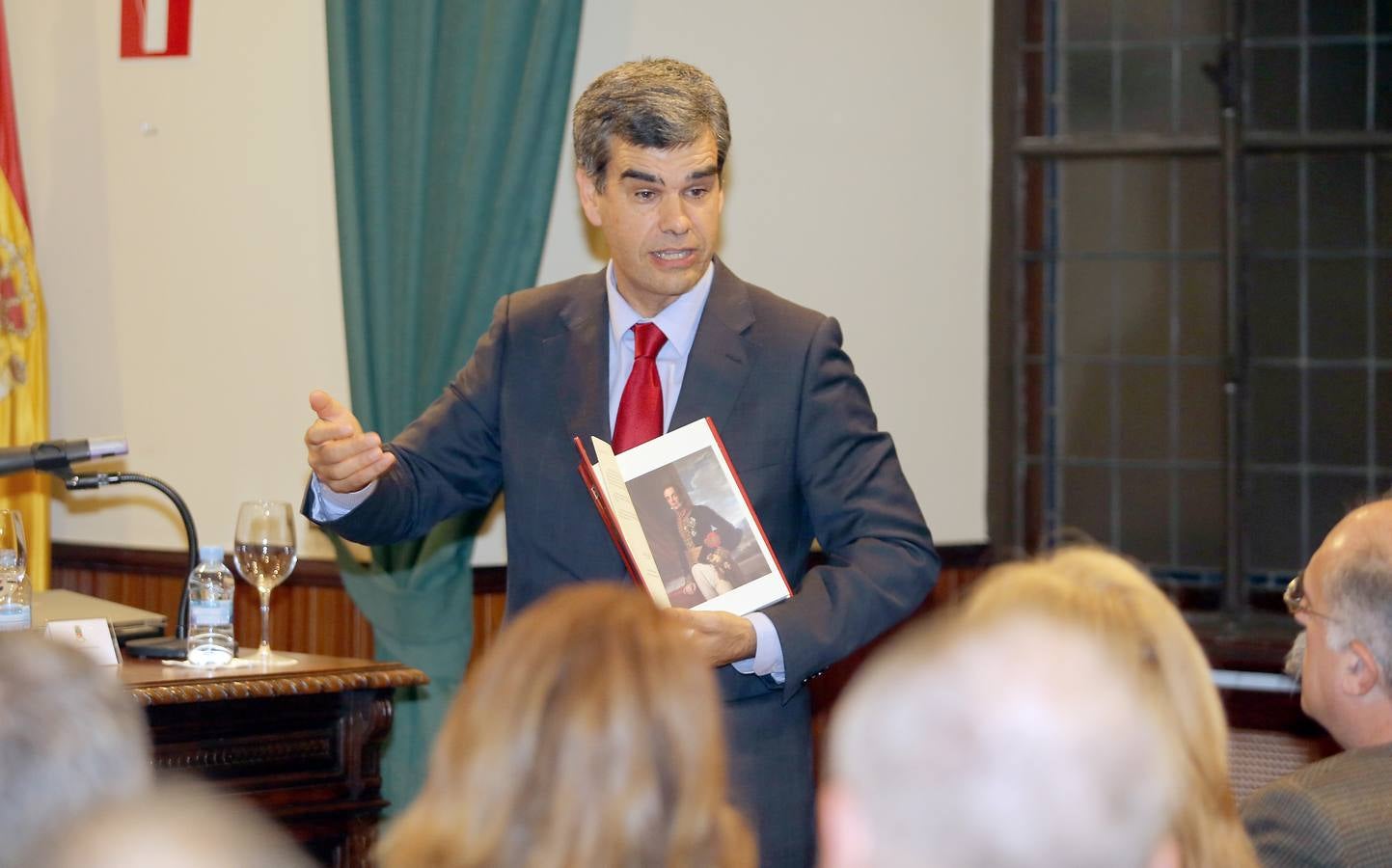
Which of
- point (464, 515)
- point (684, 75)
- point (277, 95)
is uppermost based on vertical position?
point (277, 95)

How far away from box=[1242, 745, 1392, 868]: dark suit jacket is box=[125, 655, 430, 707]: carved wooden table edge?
164 cm

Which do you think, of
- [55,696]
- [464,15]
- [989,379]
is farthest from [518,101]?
[55,696]

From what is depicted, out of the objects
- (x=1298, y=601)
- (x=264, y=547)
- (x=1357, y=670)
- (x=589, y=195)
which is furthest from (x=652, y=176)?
(x=1357, y=670)

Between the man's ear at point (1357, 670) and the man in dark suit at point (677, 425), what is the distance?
2.22ft

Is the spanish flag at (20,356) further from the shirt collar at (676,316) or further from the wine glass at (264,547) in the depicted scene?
the shirt collar at (676,316)

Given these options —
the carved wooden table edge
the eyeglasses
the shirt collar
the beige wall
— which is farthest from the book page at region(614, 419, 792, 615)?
the beige wall

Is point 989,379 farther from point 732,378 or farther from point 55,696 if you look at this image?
point 55,696

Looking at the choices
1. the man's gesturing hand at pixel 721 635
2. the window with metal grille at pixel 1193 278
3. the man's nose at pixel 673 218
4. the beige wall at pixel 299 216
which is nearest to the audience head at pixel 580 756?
the man's gesturing hand at pixel 721 635

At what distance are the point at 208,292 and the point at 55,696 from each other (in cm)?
387

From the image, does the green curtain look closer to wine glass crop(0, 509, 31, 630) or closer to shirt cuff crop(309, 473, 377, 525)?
wine glass crop(0, 509, 31, 630)

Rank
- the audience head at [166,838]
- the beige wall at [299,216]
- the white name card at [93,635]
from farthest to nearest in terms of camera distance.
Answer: the beige wall at [299,216]
the white name card at [93,635]
the audience head at [166,838]

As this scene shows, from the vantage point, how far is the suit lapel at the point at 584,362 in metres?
2.57

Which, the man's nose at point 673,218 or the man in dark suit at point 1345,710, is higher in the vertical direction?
the man's nose at point 673,218

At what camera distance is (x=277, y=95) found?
4.64 m
